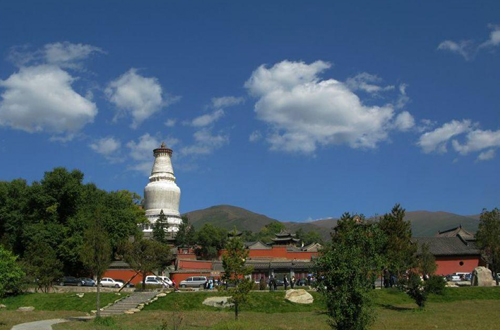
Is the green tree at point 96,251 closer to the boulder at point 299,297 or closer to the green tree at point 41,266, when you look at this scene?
the boulder at point 299,297

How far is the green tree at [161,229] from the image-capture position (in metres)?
62.7

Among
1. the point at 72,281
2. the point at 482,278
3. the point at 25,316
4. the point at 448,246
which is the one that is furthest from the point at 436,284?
the point at 72,281

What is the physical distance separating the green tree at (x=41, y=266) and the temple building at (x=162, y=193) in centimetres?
3860

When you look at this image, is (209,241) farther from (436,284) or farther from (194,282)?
(436,284)

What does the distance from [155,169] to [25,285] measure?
48371 millimetres

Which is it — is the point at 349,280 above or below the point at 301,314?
above

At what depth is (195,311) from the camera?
1139 inches

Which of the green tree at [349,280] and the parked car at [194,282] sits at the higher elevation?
the green tree at [349,280]

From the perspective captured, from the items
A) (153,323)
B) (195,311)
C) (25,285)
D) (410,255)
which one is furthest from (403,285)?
(25,285)

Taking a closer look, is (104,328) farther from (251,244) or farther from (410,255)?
(251,244)

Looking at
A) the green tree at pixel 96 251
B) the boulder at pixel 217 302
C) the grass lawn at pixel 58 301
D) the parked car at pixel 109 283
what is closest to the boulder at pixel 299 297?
the boulder at pixel 217 302

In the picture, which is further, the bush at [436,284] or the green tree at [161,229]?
the green tree at [161,229]

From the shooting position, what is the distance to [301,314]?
28.4 metres

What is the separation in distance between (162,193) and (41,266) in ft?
144
